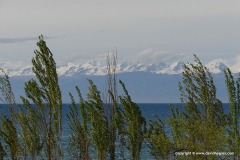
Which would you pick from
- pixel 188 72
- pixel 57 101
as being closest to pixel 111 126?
pixel 57 101

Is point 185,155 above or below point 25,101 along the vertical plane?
below

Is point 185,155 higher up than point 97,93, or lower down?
lower down

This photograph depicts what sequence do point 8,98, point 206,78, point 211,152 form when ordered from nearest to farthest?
point 211,152 < point 8,98 < point 206,78

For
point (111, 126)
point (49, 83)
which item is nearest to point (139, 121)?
point (111, 126)

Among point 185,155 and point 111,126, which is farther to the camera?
point 111,126

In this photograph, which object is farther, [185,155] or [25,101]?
[25,101]

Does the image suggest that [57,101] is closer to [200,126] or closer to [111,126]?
[111,126]

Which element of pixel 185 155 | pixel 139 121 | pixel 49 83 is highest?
pixel 49 83

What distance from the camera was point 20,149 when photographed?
36031 millimetres

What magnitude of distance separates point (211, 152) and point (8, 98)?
492 inches

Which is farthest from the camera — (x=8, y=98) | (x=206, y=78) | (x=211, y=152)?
(x=206, y=78)

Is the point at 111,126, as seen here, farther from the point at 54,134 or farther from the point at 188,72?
the point at 188,72

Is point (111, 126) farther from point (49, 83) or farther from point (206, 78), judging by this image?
point (206, 78)

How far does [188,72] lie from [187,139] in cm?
762
